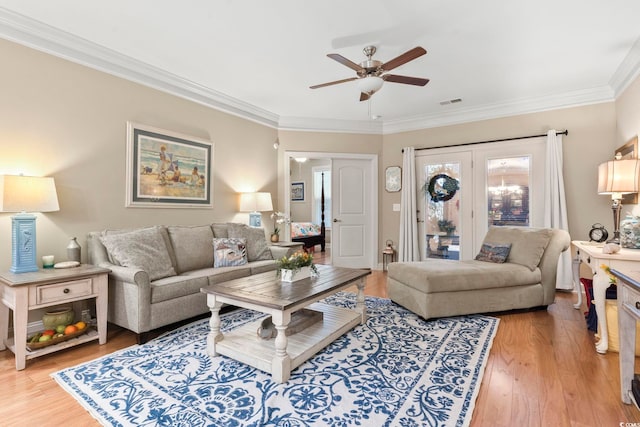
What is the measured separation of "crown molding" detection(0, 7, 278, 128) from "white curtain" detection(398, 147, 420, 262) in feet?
9.33

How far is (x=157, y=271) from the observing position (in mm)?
2951

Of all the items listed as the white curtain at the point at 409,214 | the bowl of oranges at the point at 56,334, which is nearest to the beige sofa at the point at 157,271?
the bowl of oranges at the point at 56,334

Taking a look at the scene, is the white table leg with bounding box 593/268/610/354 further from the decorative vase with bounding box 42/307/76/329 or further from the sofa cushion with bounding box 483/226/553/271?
the decorative vase with bounding box 42/307/76/329

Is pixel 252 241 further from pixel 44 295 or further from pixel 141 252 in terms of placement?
pixel 44 295

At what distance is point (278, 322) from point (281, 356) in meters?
0.22

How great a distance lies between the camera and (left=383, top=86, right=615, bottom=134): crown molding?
13.6 ft

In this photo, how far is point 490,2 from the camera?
242 centimetres

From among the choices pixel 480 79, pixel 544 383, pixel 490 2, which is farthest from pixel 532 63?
pixel 544 383

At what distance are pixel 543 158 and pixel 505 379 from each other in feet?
11.5

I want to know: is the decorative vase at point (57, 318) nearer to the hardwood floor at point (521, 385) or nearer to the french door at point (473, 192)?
the hardwood floor at point (521, 385)

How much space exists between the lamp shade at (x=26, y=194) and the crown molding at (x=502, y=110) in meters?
4.71

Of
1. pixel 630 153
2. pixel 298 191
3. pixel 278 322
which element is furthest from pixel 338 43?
pixel 298 191

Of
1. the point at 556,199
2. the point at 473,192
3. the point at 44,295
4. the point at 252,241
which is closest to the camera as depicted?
the point at 44,295

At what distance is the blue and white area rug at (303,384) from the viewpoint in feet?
5.71
